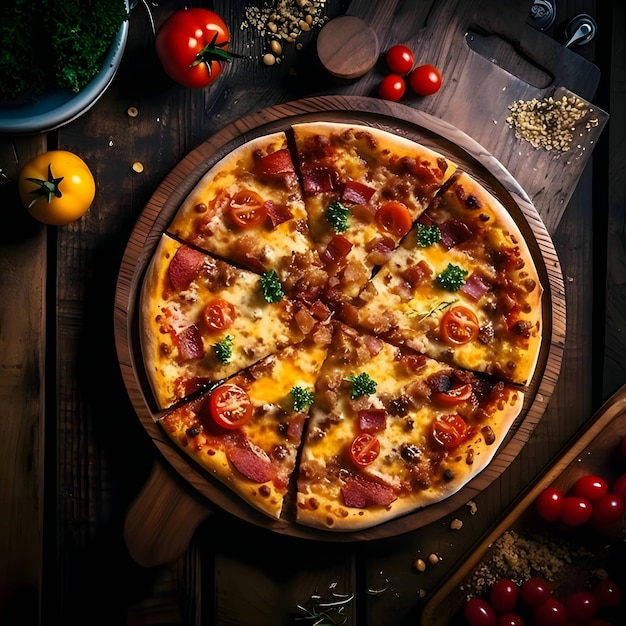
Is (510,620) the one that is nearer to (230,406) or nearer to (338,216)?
(230,406)

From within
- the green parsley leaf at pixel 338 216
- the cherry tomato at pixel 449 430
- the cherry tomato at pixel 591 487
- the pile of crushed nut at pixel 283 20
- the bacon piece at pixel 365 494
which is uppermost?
the pile of crushed nut at pixel 283 20

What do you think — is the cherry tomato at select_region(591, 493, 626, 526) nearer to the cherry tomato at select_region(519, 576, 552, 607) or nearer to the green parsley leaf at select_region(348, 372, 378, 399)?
the cherry tomato at select_region(519, 576, 552, 607)

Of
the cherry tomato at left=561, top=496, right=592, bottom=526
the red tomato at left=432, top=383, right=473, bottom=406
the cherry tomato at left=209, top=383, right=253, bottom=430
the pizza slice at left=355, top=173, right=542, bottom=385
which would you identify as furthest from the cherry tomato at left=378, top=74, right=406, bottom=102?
the cherry tomato at left=561, top=496, right=592, bottom=526

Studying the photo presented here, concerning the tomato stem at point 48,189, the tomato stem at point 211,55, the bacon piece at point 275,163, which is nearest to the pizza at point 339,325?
the bacon piece at point 275,163

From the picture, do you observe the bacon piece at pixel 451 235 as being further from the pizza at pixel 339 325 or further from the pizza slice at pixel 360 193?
the pizza slice at pixel 360 193

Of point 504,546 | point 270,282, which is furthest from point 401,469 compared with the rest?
point 270,282
